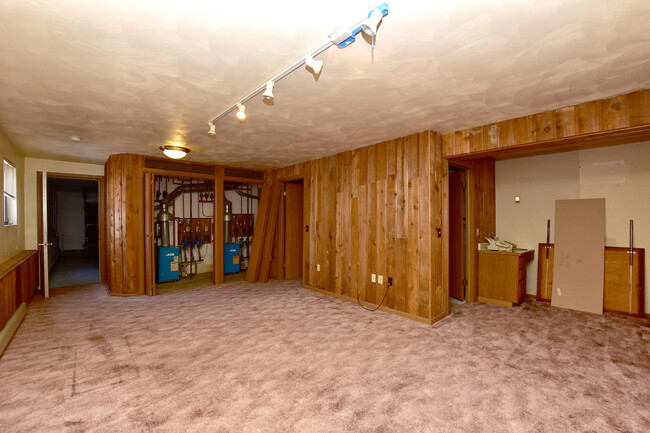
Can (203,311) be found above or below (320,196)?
below

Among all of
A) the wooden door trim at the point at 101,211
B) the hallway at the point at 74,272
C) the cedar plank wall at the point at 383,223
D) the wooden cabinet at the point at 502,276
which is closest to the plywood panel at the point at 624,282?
the wooden cabinet at the point at 502,276

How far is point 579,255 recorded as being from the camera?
425 cm

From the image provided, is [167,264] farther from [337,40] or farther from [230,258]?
[337,40]

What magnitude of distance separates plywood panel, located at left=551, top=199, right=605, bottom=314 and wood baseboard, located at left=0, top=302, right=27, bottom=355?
6624 millimetres

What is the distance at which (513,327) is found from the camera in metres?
3.58

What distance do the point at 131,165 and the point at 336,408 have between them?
5.09m

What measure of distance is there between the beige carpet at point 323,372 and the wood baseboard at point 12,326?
0.27ft

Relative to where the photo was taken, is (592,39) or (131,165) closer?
(592,39)

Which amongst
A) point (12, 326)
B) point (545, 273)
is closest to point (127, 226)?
point (12, 326)

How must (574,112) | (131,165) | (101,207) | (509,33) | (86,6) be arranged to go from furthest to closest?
(101,207) < (131,165) < (574,112) < (509,33) < (86,6)

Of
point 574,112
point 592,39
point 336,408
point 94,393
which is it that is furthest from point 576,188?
point 94,393

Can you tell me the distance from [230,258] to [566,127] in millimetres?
6349

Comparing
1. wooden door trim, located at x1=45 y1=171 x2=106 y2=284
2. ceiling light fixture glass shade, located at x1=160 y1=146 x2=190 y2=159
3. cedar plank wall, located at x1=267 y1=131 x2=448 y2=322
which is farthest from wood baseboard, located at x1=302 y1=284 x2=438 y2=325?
wooden door trim, located at x1=45 y1=171 x2=106 y2=284

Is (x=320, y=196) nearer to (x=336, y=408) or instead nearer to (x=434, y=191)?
(x=434, y=191)
